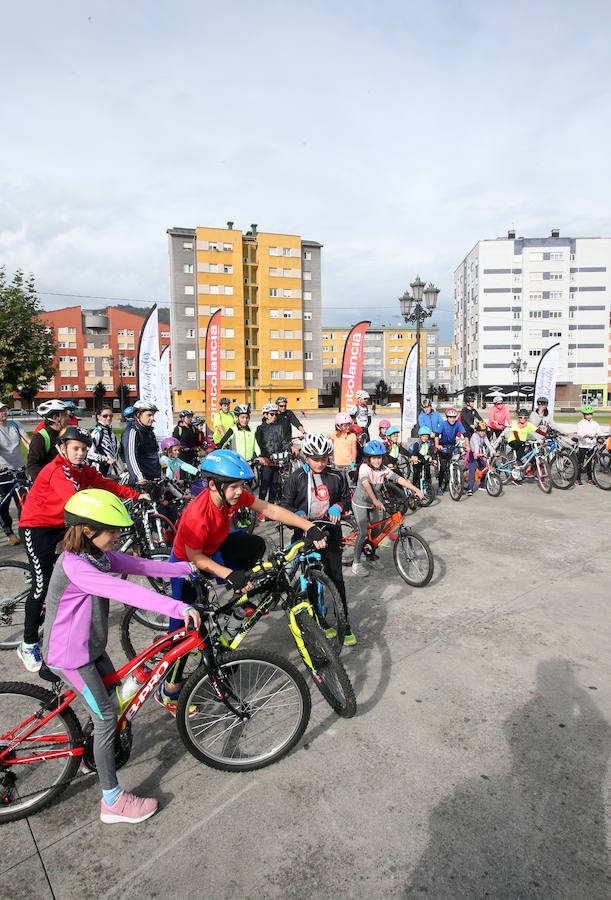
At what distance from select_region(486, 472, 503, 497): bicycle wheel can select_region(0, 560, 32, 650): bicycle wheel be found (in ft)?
29.7

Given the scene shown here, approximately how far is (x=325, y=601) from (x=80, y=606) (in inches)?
97.1

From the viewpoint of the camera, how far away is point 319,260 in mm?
67562

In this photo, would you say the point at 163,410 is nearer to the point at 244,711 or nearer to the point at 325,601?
the point at 325,601

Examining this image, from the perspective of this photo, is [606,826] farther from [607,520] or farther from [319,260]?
[319,260]

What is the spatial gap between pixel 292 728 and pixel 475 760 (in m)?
1.11

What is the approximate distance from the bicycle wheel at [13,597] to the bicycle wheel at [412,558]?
3.98m

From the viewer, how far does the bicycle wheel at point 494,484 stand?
10.6m

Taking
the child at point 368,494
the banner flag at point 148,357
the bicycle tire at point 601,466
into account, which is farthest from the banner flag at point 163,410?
the bicycle tire at point 601,466

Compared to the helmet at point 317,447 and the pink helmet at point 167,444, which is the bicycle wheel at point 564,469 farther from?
the pink helmet at point 167,444

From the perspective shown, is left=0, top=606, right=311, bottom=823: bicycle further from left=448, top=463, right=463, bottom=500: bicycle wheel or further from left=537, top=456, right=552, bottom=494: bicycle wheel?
left=537, top=456, right=552, bottom=494: bicycle wheel

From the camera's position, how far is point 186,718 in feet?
9.07

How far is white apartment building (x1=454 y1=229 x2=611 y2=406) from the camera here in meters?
80.4

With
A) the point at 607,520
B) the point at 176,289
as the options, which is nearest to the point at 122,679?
the point at 607,520

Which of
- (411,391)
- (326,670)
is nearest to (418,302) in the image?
(411,391)
